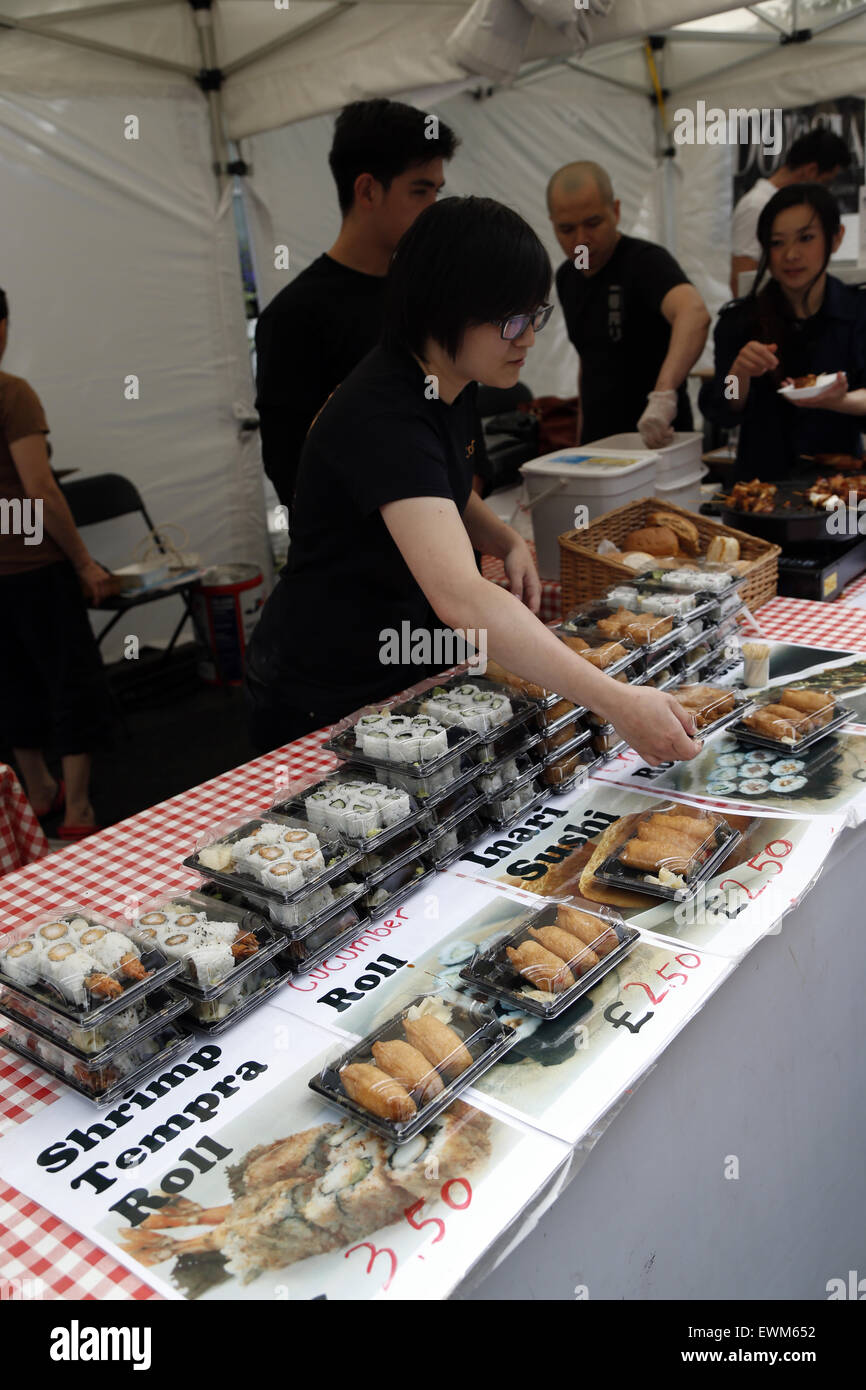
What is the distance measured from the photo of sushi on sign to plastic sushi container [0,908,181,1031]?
207mm

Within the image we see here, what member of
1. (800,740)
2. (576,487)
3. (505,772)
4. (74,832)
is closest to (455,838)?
(505,772)

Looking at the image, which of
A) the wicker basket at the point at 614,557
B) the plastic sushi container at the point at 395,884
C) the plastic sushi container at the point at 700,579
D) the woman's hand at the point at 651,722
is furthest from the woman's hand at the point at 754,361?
the plastic sushi container at the point at 395,884

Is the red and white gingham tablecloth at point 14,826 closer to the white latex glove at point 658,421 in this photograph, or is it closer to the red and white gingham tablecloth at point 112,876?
the red and white gingham tablecloth at point 112,876

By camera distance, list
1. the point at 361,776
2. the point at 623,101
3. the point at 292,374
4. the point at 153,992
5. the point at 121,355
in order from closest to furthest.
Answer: the point at 153,992, the point at 361,776, the point at 292,374, the point at 121,355, the point at 623,101

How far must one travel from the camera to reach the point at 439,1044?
131 cm

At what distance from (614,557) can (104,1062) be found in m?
1.94

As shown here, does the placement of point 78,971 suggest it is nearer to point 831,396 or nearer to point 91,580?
point 831,396

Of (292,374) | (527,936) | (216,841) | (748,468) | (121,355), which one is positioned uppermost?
(121,355)

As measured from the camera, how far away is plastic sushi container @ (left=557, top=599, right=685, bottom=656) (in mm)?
2227

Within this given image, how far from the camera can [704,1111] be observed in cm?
152
